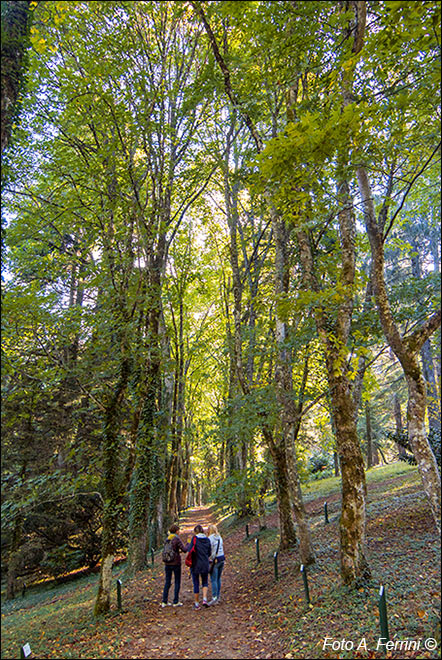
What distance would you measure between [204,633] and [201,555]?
4.34ft

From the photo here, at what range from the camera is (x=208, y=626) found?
249 inches

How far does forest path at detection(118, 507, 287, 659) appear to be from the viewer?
5.17 m

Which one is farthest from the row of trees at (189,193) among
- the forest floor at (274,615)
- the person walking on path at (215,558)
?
the person walking on path at (215,558)

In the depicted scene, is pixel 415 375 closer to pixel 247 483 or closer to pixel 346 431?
pixel 346 431

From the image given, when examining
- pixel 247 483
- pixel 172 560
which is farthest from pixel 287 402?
pixel 172 560

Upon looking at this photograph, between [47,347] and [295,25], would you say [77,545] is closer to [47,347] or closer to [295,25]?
[47,347]

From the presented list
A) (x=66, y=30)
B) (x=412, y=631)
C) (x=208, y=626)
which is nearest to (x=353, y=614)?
(x=412, y=631)

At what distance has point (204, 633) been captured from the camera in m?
6.00

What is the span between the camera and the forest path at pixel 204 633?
517 cm

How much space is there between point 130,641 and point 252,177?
7248mm

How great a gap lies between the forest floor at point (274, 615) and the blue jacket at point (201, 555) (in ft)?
2.47

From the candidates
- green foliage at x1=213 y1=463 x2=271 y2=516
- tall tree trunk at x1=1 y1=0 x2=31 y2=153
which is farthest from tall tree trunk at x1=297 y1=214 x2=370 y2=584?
tall tree trunk at x1=1 y1=0 x2=31 y2=153

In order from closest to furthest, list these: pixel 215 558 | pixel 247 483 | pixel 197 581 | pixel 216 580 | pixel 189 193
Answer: pixel 197 581
pixel 215 558
pixel 216 580
pixel 247 483
pixel 189 193

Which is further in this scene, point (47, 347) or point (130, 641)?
point (47, 347)
